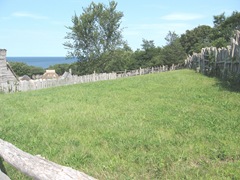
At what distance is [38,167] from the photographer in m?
3.49

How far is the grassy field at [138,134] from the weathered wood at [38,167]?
158cm

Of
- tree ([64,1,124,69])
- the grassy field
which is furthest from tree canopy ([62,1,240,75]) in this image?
the grassy field

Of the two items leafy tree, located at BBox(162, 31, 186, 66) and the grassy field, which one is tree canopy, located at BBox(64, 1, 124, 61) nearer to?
→ leafy tree, located at BBox(162, 31, 186, 66)

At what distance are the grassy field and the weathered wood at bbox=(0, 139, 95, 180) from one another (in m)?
1.58

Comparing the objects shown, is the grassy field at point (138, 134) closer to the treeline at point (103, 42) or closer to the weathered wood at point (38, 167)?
the weathered wood at point (38, 167)

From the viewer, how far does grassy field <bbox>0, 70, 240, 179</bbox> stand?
17.4 ft

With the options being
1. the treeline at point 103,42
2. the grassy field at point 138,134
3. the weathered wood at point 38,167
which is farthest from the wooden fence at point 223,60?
the treeline at point 103,42

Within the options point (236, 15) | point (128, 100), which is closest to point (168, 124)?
point (128, 100)

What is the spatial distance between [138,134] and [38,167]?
12.7 feet

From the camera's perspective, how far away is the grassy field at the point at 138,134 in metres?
5.32

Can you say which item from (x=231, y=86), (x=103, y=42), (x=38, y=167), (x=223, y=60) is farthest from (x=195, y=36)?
(x=38, y=167)

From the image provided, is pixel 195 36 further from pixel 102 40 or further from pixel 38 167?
pixel 38 167

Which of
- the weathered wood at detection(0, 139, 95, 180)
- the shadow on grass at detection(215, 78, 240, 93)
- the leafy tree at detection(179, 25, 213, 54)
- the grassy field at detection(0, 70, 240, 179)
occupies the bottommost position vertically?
the grassy field at detection(0, 70, 240, 179)

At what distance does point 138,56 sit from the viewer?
59.5 meters
